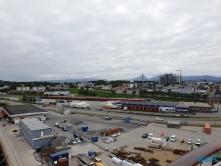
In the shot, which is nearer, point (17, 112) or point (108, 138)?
point (108, 138)

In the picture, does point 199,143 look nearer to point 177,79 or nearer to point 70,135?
point 70,135

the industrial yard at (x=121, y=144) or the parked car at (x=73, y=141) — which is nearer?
the industrial yard at (x=121, y=144)

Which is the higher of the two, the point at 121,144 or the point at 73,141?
the point at 73,141

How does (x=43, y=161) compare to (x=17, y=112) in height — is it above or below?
below

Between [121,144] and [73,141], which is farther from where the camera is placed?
[73,141]

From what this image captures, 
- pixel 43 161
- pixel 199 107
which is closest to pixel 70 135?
pixel 43 161

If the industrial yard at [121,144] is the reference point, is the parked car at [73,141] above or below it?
above

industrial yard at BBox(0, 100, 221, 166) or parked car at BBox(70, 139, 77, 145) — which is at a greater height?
parked car at BBox(70, 139, 77, 145)

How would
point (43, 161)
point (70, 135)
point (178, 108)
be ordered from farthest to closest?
point (178, 108) → point (70, 135) → point (43, 161)

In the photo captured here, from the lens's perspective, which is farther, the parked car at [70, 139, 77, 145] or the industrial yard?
the parked car at [70, 139, 77, 145]

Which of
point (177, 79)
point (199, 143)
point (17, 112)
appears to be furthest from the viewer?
point (177, 79)
